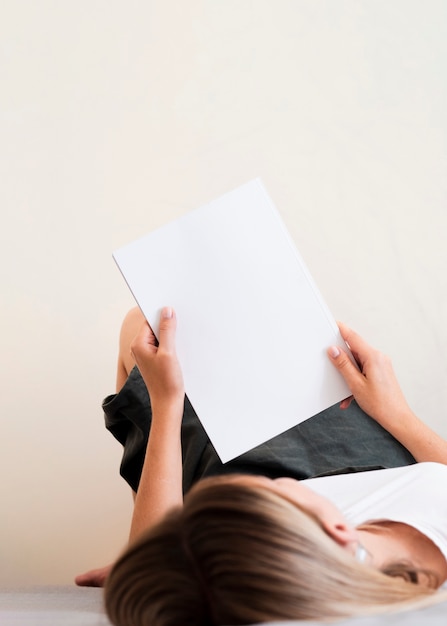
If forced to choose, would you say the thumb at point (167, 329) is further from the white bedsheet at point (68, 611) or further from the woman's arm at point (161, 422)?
the white bedsheet at point (68, 611)

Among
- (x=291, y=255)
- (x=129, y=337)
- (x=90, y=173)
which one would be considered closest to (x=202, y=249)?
(x=291, y=255)

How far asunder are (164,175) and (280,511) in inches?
34.2

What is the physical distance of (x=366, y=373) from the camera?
942 mm

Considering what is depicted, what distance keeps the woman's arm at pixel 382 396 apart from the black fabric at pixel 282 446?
0.04 meters

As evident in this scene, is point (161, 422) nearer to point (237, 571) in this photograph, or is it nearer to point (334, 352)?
point (334, 352)

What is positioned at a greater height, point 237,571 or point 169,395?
point 169,395

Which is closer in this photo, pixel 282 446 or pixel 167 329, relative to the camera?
pixel 167 329

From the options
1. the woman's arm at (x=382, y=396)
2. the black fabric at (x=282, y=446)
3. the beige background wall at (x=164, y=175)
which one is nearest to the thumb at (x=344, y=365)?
the woman's arm at (x=382, y=396)

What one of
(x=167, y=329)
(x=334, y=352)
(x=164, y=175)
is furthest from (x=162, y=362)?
(x=164, y=175)

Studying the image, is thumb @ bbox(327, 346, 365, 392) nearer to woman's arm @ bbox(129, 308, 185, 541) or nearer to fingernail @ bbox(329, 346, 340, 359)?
fingernail @ bbox(329, 346, 340, 359)

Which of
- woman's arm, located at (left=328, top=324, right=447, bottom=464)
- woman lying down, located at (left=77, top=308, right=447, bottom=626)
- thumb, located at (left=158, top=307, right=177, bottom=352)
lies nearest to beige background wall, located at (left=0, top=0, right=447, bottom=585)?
woman lying down, located at (left=77, top=308, right=447, bottom=626)

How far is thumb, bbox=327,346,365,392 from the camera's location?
92 centimetres

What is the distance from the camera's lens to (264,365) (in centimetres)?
93

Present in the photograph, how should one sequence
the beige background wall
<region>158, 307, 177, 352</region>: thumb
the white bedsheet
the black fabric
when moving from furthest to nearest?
1. the beige background wall
2. the black fabric
3. <region>158, 307, 177, 352</region>: thumb
4. the white bedsheet
